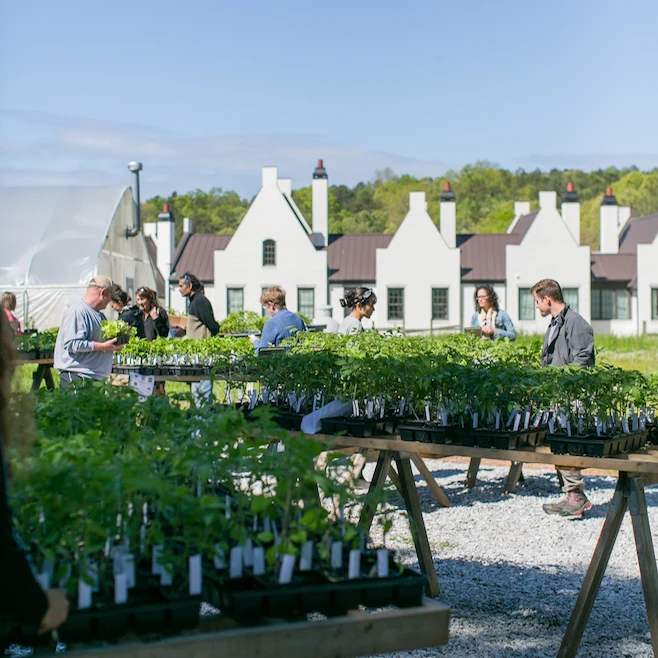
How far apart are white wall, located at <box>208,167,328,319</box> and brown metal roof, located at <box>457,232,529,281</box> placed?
6.66 m

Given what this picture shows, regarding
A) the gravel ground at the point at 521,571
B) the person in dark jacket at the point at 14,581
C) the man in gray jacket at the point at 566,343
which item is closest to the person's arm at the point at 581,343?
the man in gray jacket at the point at 566,343

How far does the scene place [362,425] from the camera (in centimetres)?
532

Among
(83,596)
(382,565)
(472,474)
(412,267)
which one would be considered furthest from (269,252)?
(83,596)

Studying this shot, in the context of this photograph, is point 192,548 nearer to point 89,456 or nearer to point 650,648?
point 89,456

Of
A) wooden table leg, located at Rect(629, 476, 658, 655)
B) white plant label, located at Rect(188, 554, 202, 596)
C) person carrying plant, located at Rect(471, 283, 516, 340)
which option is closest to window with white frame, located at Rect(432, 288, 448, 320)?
person carrying plant, located at Rect(471, 283, 516, 340)

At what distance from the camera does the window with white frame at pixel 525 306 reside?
133 feet

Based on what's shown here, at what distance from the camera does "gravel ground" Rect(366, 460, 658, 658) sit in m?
4.96

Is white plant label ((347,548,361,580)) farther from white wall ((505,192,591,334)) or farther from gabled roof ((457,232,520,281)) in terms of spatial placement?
white wall ((505,192,591,334))

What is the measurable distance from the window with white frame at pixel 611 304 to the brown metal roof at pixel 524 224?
171 inches

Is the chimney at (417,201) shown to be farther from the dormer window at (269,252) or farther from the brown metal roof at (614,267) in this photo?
the brown metal roof at (614,267)

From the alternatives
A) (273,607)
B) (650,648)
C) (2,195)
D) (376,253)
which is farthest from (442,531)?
(376,253)

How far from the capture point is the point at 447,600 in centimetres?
563

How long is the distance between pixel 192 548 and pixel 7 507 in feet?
2.11

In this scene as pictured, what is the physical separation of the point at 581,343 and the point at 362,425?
243 cm
